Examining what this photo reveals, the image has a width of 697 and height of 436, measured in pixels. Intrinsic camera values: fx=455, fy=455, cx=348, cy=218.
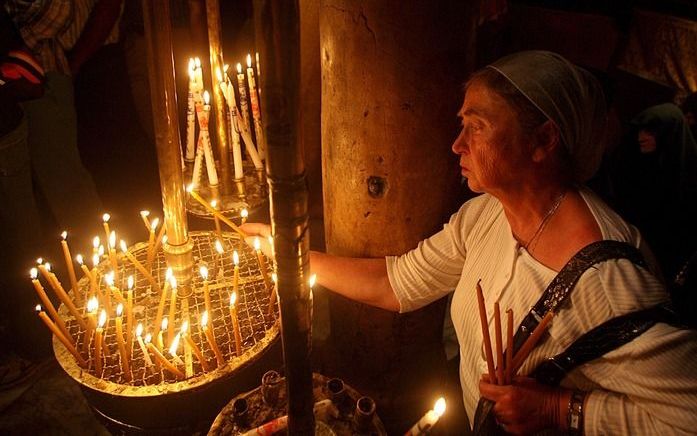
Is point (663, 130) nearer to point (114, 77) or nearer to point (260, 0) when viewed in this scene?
point (260, 0)

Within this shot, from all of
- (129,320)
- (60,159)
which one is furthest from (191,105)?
(60,159)

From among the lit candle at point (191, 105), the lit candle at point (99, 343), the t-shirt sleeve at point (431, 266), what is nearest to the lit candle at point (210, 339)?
the lit candle at point (99, 343)

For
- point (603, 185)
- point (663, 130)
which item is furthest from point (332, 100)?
point (663, 130)

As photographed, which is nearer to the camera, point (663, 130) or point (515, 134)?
point (515, 134)

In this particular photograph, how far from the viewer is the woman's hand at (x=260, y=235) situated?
3375 mm

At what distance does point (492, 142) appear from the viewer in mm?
2273

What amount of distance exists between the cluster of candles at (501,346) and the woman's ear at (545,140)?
2.43ft

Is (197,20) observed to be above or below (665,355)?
above

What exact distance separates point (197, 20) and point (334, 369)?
14.2 ft

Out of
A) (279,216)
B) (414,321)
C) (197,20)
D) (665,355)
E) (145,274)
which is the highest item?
(197,20)

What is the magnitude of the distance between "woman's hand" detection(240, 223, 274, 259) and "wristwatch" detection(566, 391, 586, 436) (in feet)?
6.94

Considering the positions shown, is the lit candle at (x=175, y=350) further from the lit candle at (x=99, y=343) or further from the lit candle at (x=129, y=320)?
the lit candle at (x=99, y=343)

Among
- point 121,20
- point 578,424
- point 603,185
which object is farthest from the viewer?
point 121,20

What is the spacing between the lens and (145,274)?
10.3ft
